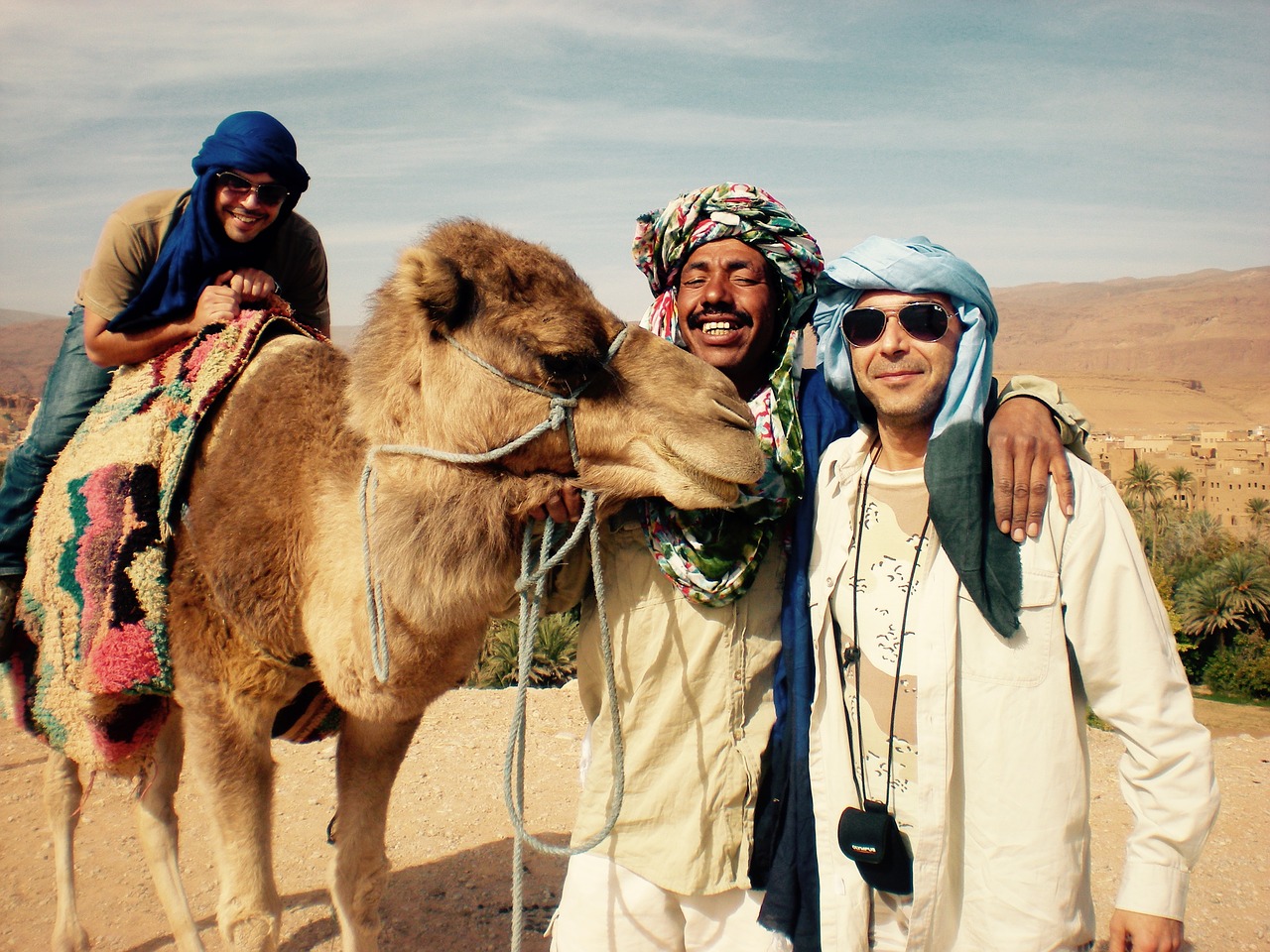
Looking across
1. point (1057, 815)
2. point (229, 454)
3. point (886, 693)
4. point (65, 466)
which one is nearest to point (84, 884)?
point (65, 466)

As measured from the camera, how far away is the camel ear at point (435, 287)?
2.43m

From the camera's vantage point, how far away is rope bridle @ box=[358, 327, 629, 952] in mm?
2371

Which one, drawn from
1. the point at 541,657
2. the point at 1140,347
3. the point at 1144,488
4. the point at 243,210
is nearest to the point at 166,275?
the point at 243,210

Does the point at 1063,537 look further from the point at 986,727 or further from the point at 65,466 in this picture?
the point at 65,466

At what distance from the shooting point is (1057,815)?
202 centimetres

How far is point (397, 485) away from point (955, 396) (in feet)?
4.90

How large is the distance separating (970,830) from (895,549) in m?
0.67

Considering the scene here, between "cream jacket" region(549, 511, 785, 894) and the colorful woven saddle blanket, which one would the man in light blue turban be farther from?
the colorful woven saddle blanket

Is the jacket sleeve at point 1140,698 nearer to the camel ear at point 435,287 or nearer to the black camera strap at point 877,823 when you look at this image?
the black camera strap at point 877,823

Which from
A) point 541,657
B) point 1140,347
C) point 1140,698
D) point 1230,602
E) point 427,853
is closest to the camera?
point 1140,698

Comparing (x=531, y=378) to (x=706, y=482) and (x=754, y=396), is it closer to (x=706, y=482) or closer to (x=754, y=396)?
(x=706, y=482)

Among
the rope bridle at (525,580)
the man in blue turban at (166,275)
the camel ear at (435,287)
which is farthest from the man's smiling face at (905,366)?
the man in blue turban at (166,275)

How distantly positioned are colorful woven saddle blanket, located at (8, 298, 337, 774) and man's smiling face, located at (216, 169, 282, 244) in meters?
0.28

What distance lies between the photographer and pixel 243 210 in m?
3.44
